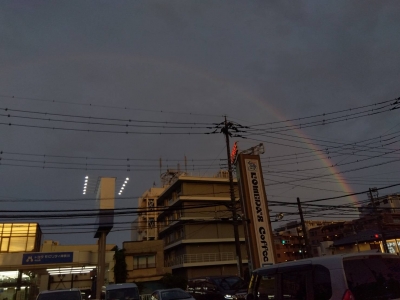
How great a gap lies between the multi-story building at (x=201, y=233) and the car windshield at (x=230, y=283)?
21433mm

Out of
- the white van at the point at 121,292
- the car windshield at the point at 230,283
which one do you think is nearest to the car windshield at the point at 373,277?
the car windshield at the point at 230,283

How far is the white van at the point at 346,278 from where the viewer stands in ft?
17.6


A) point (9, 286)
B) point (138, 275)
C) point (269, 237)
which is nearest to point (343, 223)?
point (138, 275)

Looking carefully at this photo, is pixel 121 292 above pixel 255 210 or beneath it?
beneath

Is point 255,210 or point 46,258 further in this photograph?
point 46,258

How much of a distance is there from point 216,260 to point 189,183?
36.5ft

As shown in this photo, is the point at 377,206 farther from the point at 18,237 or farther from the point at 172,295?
the point at 18,237

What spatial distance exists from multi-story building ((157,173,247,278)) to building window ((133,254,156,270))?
358cm

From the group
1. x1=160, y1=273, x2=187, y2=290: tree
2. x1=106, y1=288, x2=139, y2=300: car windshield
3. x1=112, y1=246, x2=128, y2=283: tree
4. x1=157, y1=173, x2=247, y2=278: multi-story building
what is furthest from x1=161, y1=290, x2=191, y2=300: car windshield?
x1=112, y1=246, x2=128, y2=283: tree

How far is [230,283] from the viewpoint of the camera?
17422 mm

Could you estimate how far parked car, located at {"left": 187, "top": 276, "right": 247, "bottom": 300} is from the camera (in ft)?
53.1

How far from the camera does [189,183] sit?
45.8 metres

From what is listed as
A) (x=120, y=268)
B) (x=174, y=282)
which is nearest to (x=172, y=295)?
(x=174, y=282)

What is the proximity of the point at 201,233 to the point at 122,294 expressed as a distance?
27.3m
